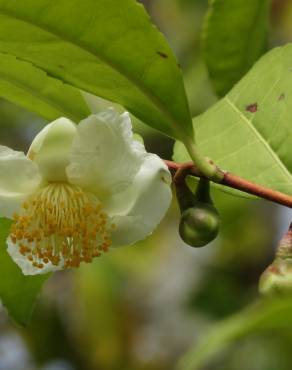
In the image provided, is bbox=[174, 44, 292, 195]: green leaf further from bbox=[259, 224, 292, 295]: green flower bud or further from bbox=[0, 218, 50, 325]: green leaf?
bbox=[0, 218, 50, 325]: green leaf

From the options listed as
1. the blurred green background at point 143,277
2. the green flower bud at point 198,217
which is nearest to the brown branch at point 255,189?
the green flower bud at point 198,217

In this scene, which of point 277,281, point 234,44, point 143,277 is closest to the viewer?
point 277,281

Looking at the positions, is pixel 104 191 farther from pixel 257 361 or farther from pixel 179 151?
pixel 257 361

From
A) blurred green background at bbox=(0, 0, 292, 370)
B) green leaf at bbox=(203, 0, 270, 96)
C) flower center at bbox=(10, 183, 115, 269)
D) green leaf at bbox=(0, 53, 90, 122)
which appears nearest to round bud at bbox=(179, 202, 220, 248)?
flower center at bbox=(10, 183, 115, 269)

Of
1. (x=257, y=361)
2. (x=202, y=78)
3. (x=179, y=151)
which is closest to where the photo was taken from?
(x=179, y=151)

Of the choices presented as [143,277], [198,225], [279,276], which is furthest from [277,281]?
[143,277]

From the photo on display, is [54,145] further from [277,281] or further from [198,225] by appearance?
[277,281]

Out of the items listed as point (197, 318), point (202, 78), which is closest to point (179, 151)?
point (202, 78)
